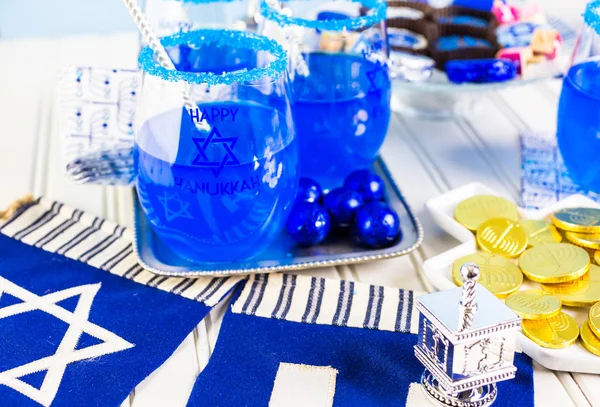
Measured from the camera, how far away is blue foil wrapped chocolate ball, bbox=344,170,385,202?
802 mm

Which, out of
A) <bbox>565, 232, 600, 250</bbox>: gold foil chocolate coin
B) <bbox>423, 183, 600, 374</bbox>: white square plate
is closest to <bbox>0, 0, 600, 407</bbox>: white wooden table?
<bbox>423, 183, 600, 374</bbox>: white square plate

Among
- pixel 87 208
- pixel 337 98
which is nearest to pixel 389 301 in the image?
pixel 337 98

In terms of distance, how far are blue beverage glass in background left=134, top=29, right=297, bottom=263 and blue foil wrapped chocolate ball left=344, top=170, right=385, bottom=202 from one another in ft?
0.36

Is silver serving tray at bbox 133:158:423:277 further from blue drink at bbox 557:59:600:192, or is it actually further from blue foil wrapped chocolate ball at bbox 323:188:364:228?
blue drink at bbox 557:59:600:192

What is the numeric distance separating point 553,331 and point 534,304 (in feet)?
0.09

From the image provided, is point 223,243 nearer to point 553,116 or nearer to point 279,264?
point 279,264

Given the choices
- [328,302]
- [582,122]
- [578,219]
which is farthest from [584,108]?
[328,302]

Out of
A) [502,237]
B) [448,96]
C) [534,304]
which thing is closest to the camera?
[534,304]

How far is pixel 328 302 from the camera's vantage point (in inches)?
27.5

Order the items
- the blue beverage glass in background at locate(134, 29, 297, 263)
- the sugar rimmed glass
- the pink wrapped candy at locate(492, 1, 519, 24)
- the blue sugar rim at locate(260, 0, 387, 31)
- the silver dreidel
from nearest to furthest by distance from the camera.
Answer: the silver dreidel, the blue beverage glass in background at locate(134, 29, 297, 263), the blue sugar rim at locate(260, 0, 387, 31), the sugar rimmed glass, the pink wrapped candy at locate(492, 1, 519, 24)

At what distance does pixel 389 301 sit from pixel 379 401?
129 millimetres

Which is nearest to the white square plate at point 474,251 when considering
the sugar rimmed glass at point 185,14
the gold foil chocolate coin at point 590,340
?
the gold foil chocolate coin at point 590,340

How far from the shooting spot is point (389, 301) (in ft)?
2.30

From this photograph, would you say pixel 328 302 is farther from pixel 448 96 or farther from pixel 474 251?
pixel 448 96
